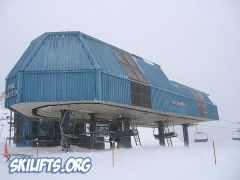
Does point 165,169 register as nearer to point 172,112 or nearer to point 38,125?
point 172,112

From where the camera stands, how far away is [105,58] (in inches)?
1186

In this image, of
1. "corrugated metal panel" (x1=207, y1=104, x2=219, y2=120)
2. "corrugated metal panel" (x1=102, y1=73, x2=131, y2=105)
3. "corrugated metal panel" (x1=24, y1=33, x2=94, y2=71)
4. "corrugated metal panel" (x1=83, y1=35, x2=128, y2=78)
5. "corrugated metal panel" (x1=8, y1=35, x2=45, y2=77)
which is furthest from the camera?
"corrugated metal panel" (x1=207, y1=104, x2=219, y2=120)

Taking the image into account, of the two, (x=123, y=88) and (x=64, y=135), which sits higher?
(x=123, y=88)

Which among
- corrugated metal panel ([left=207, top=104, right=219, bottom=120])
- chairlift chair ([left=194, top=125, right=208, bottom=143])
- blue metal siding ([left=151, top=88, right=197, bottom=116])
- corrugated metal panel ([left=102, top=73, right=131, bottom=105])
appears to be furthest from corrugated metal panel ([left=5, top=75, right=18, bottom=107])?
chairlift chair ([left=194, top=125, right=208, bottom=143])

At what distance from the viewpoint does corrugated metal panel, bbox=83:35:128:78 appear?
28647mm

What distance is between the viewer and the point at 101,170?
59.6 ft

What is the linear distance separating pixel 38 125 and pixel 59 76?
1773cm

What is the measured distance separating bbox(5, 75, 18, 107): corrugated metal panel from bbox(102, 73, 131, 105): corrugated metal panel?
7.77m

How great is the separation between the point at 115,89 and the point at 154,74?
1203 cm

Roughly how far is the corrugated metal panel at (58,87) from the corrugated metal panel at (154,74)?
10.9 metres

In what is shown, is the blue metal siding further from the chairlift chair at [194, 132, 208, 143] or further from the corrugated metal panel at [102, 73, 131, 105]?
the chairlift chair at [194, 132, 208, 143]

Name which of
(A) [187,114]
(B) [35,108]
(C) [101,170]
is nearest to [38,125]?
(B) [35,108]

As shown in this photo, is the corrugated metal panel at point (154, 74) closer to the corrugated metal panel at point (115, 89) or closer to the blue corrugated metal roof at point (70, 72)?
the blue corrugated metal roof at point (70, 72)

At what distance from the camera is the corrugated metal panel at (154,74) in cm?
3724
